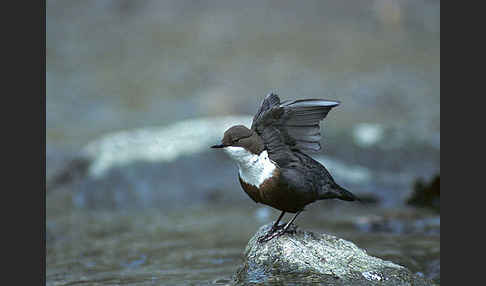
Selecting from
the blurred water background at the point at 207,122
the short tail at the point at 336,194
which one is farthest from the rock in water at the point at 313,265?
the blurred water background at the point at 207,122

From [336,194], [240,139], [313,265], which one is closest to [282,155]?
[240,139]

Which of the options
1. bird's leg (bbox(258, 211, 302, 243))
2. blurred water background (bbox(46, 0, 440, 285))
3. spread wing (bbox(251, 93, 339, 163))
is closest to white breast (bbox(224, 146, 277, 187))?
spread wing (bbox(251, 93, 339, 163))

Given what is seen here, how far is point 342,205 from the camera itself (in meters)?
9.95

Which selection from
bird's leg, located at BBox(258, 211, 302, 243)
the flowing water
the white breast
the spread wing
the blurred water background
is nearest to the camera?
the white breast

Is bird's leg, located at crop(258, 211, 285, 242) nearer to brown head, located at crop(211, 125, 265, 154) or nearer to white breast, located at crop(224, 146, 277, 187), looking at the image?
white breast, located at crop(224, 146, 277, 187)

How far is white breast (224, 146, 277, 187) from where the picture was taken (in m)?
5.28

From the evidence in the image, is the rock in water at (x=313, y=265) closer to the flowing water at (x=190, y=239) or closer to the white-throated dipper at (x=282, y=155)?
the white-throated dipper at (x=282, y=155)

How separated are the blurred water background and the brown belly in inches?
55.2

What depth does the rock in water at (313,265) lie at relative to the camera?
17.4ft

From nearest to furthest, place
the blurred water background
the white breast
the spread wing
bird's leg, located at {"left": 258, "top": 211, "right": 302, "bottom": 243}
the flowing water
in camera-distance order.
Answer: the white breast, the spread wing, bird's leg, located at {"left": 258, "top": 211, "right": 302, "bottom": 243}, the flowing water, the blurred water background

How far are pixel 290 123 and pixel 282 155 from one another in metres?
0.28

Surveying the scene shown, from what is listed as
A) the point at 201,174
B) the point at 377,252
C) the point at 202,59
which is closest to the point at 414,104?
the point at 202,59

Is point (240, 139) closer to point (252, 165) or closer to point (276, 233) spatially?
point (252, 165)

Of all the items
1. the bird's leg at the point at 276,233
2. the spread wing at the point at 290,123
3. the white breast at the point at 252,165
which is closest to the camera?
the white breast at the point at 252,165
